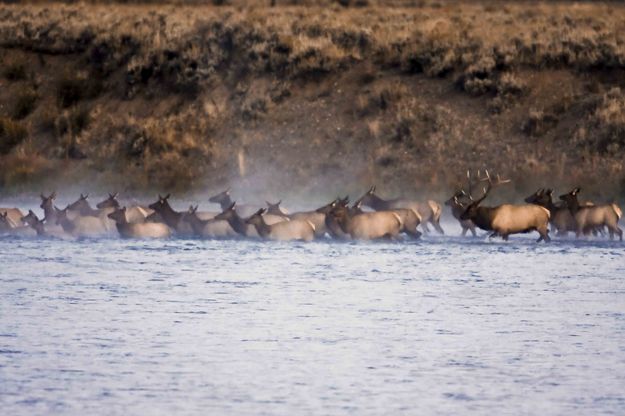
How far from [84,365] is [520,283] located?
8917 millimetres

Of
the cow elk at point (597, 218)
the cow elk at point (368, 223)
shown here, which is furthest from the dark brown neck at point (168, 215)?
the cow elk at point (597, 218)

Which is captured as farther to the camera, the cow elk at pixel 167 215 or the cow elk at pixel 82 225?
the cow elk at pixel 167 215

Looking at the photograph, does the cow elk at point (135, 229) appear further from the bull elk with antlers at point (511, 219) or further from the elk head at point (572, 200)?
the elk head at point (572, 200)

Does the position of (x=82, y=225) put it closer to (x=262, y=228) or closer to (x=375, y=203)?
(x=262, y=228)

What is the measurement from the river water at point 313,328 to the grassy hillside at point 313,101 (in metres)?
10.6

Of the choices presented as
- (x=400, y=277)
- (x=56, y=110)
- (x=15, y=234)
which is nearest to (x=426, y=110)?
(x=56, y=110)

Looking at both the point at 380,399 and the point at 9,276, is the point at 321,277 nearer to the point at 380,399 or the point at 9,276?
the point at 9,276

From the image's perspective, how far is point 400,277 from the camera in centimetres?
2372

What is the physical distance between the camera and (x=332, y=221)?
28766 millimetres

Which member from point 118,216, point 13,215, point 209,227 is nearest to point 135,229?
point 118,216

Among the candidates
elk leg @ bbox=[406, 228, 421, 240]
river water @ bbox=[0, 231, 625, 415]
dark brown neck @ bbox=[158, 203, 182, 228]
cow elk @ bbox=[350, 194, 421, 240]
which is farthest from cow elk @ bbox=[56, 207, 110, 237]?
elk leg @ bbox=[406, 228, 421, 240]

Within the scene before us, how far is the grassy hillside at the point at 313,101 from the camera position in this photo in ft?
127

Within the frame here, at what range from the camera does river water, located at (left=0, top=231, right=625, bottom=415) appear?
14438 millimetres

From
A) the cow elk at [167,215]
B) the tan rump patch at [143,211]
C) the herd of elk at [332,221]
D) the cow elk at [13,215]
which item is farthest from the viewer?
the tan rump patch at [143,211]
